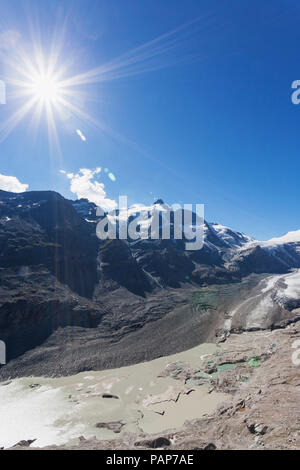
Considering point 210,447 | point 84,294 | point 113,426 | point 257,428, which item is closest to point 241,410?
point 257,428

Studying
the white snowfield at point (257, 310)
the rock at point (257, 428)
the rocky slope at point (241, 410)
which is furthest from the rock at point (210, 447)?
the white snowfield at point (257, 310)

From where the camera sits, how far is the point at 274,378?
22.9m

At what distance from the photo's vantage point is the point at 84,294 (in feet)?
191

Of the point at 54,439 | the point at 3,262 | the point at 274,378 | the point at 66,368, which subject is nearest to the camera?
the point at 54,439

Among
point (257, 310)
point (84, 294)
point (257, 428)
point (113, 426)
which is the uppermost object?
point (84, 294)

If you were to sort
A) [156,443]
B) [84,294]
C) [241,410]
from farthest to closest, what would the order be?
[84,294], [241,410], [156,443]

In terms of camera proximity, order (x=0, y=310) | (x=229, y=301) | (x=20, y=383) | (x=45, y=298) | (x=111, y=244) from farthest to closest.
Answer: (x=111, y=244) → (x=229, y=301) → (x=45, y=298) → (x=0, y=310) → (x=20, y=383)

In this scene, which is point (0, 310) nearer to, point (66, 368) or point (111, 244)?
point (66, 368)

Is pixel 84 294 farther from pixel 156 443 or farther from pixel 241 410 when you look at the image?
pixel 241 410

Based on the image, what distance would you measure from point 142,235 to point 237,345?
3524 inches

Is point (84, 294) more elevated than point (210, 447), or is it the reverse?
point (84, 294)

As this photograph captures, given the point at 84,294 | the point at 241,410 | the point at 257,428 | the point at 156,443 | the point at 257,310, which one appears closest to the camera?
the point at 257,428

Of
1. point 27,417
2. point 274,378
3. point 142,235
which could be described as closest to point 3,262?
point 27,417

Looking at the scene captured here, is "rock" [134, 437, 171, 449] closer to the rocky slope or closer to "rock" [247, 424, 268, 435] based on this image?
the rocky slope
